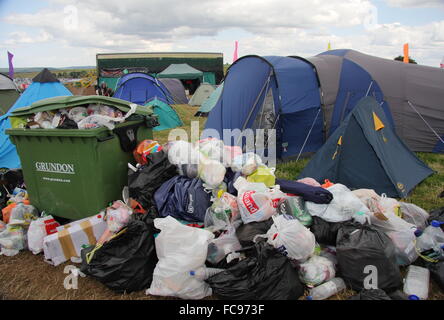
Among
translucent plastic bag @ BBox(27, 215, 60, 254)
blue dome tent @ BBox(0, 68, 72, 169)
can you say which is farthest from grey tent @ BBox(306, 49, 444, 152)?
blue dome tent @ BBox(0, 68, 72, 169)

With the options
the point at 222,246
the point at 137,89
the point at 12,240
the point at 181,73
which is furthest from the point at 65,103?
the point at 181,73

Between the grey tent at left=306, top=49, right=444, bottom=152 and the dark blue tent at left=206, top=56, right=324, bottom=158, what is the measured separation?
51 centimetres

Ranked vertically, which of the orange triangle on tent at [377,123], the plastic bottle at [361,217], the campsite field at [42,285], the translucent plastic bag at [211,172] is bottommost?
the campsite field at [42,285]

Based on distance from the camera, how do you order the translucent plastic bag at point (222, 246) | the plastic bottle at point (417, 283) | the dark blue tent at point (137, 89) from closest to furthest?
the plastic bottle at point (417, 283) → the translucent plastic bag at point (222, 246) → the dark blue tent at point (137, 89)

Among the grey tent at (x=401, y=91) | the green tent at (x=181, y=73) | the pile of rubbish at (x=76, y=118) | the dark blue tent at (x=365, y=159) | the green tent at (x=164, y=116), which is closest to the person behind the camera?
the pile of rubbish at (x=76, y=118)

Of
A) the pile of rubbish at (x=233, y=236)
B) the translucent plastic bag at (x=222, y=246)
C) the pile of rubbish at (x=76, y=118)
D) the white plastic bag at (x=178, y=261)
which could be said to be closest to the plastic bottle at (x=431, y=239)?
the pile of rubbish at (x=233, y=236)

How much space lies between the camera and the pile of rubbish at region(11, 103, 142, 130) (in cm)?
312

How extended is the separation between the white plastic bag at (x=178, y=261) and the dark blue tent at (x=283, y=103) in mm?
3425

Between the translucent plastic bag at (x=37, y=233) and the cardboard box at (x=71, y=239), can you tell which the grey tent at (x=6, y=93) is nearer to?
the translucent plastic bag at (x=37, y=233)

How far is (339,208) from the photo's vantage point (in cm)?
281

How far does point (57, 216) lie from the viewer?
10.9 feet

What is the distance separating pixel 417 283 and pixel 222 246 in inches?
61.3

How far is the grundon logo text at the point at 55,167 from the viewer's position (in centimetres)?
309

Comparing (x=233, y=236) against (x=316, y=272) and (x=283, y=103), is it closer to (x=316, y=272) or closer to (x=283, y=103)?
(x=316, y=272)
